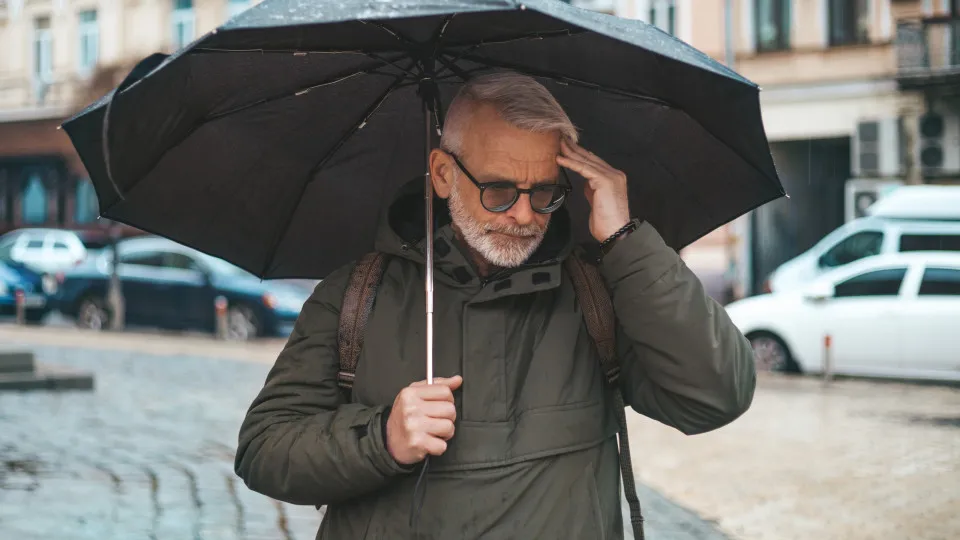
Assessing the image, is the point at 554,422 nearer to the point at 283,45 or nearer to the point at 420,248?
the point at 420,248

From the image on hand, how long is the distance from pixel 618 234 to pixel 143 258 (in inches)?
808

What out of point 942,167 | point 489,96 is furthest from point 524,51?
point 942,167

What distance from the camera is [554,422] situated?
2668 millimetres

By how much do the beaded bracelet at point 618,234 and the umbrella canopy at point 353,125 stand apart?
0.35 m

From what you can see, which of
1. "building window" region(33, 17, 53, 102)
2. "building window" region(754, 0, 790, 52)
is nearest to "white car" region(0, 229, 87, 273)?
"building window" region(33, 17, 53, 102)

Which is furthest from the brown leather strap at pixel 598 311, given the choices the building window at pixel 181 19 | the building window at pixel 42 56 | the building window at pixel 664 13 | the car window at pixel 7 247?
the building window at pixel 42 56

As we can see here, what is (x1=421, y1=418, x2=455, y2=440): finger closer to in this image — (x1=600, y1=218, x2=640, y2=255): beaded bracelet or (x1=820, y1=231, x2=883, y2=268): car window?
(x1=600, y1=218, x2=640, y2=255): beaded bracelet

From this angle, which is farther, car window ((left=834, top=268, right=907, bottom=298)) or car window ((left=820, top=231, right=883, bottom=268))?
car window ((left=820, top=231, right=883, bottom=268))

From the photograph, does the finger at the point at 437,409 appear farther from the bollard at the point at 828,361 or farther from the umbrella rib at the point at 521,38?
the bollard at the point at 828,361

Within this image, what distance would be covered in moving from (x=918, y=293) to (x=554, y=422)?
1379 centimetres

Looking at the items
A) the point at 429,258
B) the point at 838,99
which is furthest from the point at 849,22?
the point at 429,258

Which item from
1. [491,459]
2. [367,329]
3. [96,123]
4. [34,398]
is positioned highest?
[96,123]

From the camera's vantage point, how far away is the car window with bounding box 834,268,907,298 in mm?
15820

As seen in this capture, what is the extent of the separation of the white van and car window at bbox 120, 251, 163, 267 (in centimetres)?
983
